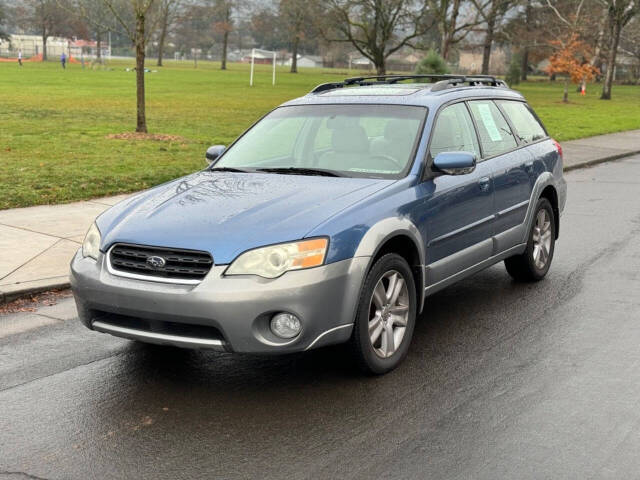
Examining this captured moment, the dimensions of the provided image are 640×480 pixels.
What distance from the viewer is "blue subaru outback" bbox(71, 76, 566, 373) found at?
181 inches

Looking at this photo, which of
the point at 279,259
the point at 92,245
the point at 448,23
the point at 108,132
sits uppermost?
the point at 448,23

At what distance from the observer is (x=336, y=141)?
608cm

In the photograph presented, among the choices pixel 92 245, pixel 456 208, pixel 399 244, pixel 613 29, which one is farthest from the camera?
pixel 613 29

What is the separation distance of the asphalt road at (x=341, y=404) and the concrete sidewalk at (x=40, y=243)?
1.61 ft

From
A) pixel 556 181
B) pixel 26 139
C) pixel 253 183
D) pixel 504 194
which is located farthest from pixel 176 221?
pixel 26 139

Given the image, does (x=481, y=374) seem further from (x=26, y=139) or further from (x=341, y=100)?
(x=26, y=139)

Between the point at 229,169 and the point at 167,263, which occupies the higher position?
the point at 229,169

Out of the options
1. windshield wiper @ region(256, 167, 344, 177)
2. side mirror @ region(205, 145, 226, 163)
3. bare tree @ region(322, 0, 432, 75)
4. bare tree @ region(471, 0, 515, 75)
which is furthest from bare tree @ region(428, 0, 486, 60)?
windshield wiper @ region(256, 167, 344, 177)

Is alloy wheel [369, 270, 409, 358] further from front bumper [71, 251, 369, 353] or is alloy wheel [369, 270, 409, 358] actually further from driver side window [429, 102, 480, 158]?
driver side window [429, 102, 480, 158]

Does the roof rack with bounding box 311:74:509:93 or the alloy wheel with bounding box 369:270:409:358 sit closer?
the alloy wheel with bounding box 369:270:409:358

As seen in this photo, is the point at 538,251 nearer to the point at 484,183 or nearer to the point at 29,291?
the point at 484,183

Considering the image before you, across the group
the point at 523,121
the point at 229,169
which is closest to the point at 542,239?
the point at 523,121

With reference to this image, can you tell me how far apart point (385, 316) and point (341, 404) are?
685mm

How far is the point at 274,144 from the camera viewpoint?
634 centimetres
